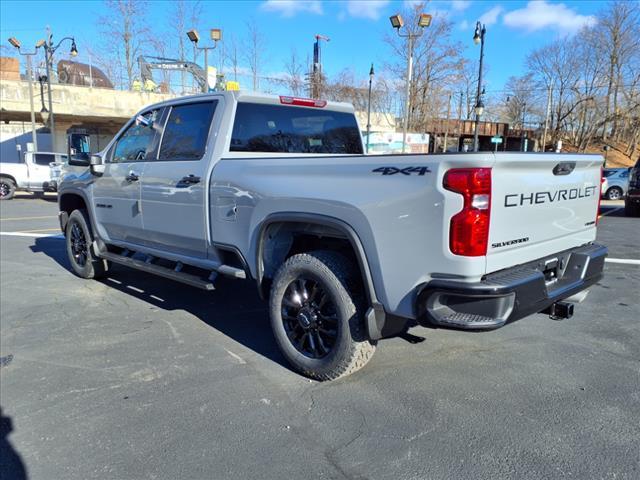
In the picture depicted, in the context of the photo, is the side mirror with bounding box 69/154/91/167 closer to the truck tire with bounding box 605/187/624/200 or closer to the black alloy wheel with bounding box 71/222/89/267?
the black alloy wheel with bounding box 71/222/89/267

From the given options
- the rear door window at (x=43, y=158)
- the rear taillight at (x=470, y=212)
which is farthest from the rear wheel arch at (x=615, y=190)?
the rear door window at (x=43, y=158)

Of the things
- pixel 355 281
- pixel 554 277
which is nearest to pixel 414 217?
pixel 355 281

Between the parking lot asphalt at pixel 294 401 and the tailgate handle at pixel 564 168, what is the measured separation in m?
1.45

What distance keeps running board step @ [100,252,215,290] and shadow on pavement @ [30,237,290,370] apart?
51 centimetres

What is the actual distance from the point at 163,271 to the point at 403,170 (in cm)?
282

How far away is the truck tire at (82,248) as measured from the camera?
6.00 metres

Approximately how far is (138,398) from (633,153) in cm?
6771

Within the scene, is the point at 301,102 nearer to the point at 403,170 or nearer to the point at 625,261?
the point at 403,170

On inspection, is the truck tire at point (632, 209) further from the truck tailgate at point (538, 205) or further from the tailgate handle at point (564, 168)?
the tailgate handle at point (564, 168)

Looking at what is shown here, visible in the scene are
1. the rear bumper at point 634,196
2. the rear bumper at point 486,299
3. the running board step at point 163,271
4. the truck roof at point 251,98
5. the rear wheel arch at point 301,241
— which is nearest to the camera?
the rear bumper at point 486,299

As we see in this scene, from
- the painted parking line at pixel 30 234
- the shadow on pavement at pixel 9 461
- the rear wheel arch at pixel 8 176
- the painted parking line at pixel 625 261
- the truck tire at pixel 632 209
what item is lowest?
the painted parking line at pixel 30 234

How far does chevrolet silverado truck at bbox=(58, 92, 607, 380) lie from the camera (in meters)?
2.60

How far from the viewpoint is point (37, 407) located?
310 cm

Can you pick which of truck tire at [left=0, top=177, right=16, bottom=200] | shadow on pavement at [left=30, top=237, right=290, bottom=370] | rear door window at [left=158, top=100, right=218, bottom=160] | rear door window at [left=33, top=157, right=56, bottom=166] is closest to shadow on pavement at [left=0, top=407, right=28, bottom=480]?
shadow on pavement at [left=30, top=237, right=290, bottom=370]
